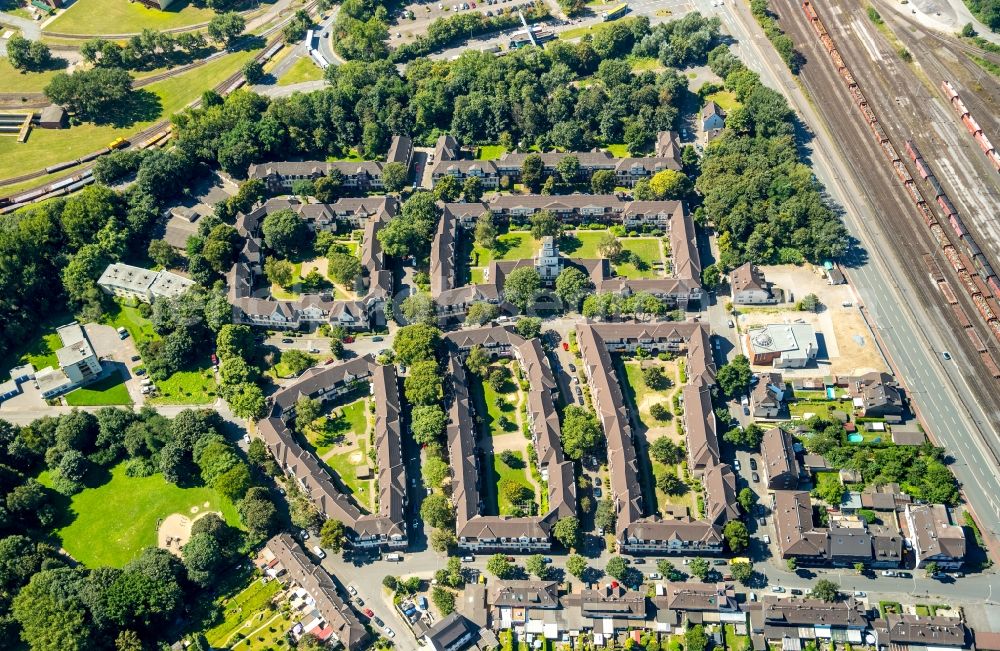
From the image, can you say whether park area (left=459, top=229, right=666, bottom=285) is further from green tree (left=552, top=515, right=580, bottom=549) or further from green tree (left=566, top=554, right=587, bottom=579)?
green tree (left=566, top=554, right=587, bottom=579)

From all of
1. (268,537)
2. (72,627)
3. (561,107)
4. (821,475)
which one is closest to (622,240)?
(561,107)

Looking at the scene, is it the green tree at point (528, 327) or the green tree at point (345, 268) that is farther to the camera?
the green tree at point (345, 268)

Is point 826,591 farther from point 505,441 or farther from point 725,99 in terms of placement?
point 725,99

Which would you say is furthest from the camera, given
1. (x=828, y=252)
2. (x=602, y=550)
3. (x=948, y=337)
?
(x=828, y=252)

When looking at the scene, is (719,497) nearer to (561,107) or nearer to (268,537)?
(268,537)

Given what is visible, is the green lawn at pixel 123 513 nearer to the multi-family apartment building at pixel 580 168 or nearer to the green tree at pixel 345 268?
the green tree at pixel 345 268

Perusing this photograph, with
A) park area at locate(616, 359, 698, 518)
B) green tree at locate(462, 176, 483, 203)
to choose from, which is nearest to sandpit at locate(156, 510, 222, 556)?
park area at locate(616, 359, 698, 518)

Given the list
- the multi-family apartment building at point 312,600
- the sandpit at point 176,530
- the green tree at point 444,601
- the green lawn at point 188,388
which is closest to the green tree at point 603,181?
the green lawn at point 188,388
